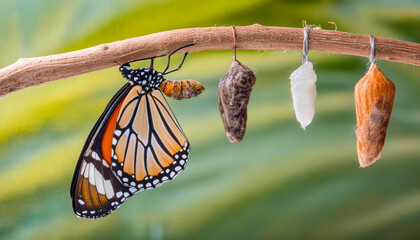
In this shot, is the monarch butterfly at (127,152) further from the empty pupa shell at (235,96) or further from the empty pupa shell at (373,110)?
the empty pupa shell at (373,110)

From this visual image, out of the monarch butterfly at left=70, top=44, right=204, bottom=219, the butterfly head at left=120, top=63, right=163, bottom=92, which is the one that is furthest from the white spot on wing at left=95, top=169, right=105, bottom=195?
the butterfly head at left=120, top=63, right=163, bottom=92

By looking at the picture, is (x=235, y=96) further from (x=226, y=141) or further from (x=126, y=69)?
(x=226, y=141)

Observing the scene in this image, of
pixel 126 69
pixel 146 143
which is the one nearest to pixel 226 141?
pixel 146 143

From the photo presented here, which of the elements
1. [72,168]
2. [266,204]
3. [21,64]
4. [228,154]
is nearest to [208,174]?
[228,154]

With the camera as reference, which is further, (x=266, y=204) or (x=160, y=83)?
(x=266, y=204)

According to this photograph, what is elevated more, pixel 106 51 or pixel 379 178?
pixel 106 51

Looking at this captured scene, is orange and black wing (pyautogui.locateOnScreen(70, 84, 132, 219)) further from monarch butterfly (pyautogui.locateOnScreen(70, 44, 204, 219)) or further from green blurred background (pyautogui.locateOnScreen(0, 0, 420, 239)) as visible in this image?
green blurred background (pyautogui.locateOnScreen(0, 0, 420, 239))

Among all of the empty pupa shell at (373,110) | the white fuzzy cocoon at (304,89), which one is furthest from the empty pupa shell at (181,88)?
the empty pupa shell at (373,110)

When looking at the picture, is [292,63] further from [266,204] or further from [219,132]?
[266,204]
